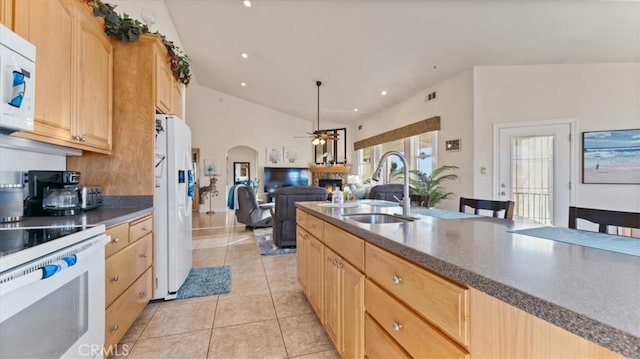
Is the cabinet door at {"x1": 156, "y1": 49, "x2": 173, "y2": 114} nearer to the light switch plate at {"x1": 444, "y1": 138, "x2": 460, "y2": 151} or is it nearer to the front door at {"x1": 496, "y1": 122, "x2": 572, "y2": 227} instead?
the light switch plate at {"x1": 444, "y1": 138, "x2": 460, "y2": 151}

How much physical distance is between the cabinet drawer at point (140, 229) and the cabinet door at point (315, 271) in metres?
1.25

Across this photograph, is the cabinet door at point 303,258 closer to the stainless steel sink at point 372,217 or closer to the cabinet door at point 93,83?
the stainless steel sink at point 372,217

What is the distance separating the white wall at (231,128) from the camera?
859cm

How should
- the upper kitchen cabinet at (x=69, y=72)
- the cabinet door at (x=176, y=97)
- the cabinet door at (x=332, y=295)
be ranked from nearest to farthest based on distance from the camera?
1. the upper kitchen cabinet at (x=69, y=72)
2. the cabinet door at (x=332, y=295)
3. the cabinet door at (x=176, y=97)

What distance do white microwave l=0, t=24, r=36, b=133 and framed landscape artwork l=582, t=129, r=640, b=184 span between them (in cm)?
567

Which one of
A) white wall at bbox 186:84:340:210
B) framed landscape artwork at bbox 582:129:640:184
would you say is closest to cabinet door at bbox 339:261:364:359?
framed landscape artwork at bbox 582:129:640:184

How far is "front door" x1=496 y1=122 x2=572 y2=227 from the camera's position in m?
3.97

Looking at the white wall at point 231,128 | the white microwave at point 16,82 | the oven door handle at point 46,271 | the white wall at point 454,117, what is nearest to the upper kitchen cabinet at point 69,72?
the white microwave at point 16,82

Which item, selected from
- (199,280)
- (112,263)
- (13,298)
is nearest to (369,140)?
(199,280)

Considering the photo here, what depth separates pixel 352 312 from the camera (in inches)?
53.9

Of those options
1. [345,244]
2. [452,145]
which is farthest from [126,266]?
[452,145]

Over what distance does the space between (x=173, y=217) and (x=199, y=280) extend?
2.85ft

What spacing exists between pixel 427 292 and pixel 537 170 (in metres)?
4.47

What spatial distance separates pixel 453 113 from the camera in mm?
4805
